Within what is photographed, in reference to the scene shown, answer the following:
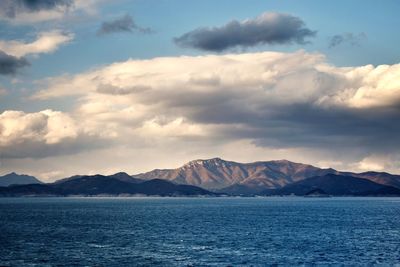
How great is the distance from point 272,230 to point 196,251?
54.8 meters

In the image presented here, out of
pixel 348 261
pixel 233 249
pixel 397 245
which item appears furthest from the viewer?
pixel 397 245

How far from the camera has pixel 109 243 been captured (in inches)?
4284

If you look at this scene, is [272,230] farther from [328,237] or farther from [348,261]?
[348,261]

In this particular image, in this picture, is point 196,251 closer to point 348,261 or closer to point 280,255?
point 280,255

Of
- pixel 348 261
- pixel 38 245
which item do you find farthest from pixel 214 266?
pixel 38 245

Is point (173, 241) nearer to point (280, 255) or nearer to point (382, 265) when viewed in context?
point (280, 255)

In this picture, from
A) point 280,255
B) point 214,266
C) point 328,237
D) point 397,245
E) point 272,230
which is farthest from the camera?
point 272,230

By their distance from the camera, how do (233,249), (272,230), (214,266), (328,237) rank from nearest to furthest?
(214,266)
(233,249)
(328,237)
(272,230)

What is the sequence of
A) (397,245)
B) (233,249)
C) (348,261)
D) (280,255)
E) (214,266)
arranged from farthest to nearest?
(397,245) < (233,249) < (280,255) < (348,261) < (214,266)

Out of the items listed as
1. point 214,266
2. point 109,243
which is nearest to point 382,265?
point 214,266

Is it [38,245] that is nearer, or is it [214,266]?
[214,266]

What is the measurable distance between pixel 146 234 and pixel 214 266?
54951mm

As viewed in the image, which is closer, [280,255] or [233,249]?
[280,255]

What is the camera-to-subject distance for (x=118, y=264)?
79.6 m
